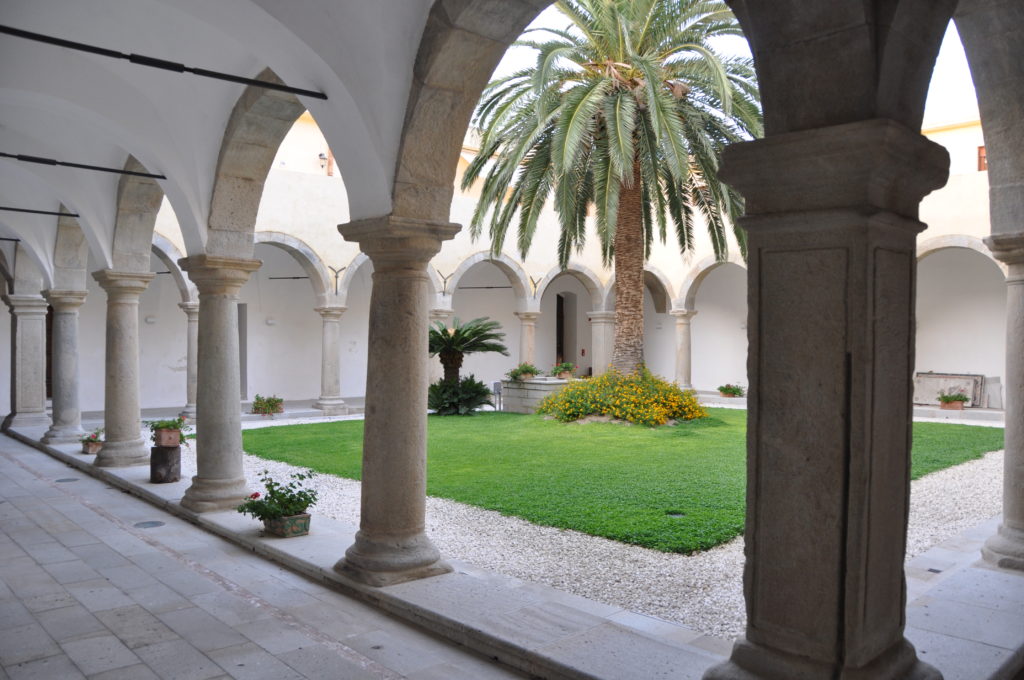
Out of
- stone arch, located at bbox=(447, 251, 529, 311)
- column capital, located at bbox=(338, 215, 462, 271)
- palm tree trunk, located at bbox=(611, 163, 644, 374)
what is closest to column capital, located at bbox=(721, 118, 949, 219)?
column capital, located at bbox=(338, 215, 462, 271)

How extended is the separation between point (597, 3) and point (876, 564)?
10617mm

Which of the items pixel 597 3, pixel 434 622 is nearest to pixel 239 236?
pixel 434 622

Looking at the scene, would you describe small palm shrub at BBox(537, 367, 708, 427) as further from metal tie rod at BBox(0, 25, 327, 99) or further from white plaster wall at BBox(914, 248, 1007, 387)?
metal tie rod at BBox(0, 25, 327, 99)

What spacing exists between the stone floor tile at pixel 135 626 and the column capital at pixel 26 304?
9777mm

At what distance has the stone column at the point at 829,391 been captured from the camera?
248cm

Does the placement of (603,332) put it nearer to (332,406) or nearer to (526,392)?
(526,392)

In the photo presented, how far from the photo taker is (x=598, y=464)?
955 centimetres

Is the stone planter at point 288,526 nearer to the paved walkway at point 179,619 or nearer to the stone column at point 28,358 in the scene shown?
the paved walkway at point 179,619

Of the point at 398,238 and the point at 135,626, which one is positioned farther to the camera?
the point at 398,238

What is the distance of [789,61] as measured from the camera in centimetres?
257

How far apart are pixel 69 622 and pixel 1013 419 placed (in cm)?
543

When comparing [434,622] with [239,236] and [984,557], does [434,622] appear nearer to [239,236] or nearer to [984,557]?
[984,557]

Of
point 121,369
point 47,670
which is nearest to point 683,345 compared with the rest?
point 121,369

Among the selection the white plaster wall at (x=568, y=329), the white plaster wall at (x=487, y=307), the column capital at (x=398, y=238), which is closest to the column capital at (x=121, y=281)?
the column capital at (x=398, y=238)
